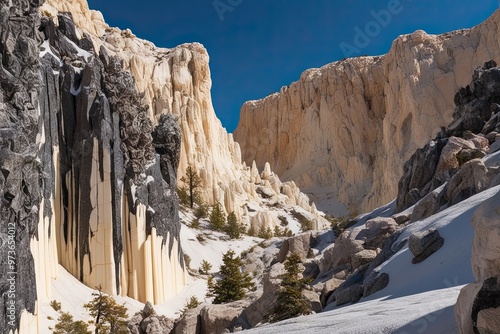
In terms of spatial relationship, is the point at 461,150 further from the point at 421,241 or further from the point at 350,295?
the point at 350,295

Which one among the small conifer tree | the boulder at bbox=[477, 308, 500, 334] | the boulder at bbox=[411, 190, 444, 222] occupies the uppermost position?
the small conifer tree

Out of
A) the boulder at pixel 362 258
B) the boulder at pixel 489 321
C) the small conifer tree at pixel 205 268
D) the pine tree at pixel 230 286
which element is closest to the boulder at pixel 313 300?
the boulder at pixel 362 258

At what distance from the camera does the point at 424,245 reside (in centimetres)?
1502

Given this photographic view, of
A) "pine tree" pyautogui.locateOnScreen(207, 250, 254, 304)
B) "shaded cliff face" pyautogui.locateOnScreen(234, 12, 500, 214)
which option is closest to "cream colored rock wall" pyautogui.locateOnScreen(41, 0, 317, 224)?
"shaded cliff face" pyautogui.locateOnScreen(234, 12, 500, 214)

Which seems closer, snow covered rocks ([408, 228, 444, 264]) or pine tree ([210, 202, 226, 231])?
snow covered rocks ([408, 228, 444, 264])

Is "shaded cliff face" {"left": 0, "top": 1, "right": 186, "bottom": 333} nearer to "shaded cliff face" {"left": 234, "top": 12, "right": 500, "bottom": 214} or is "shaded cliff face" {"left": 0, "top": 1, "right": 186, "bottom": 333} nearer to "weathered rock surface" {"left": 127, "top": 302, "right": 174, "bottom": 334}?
"weathered rock surface" {"left": 127, "top": 302, "right": 174, "bottom": 334}

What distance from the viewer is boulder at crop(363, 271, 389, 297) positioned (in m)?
15.0

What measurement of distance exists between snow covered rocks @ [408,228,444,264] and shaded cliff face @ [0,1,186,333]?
14700 millimetres

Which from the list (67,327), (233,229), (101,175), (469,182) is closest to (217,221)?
(233,229)

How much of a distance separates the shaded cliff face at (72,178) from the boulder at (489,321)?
1682 cm

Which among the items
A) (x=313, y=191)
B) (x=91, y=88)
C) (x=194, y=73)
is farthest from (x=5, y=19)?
(x=313, y=191)

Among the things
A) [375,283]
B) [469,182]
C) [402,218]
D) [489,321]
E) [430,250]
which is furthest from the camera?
[402,218]

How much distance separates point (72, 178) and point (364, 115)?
75878 millimetres

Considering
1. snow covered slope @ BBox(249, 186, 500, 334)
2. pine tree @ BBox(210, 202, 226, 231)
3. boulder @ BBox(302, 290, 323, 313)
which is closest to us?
snow covered slope @ BBox(249, 186, 500, 334)
